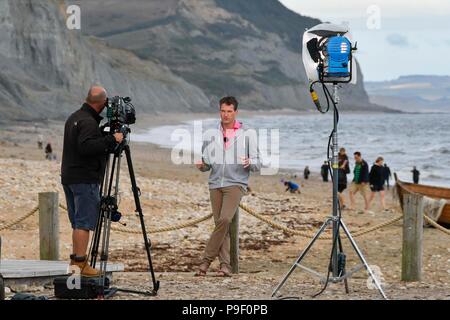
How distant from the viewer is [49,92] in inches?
3147

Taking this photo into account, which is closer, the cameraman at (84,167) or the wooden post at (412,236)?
the cameraman at (84,167)

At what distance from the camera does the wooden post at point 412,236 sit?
31.8 ft

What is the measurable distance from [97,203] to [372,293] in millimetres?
2797

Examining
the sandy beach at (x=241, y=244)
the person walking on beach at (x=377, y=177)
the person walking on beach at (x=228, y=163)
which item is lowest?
the sandy beach at (x=241, y=244)

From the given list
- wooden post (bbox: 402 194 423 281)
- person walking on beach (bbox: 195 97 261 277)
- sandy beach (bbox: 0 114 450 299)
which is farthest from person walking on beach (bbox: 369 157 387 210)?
person walking on beach (bbox: 195 97 261 277)

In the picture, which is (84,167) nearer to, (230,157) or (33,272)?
(33,272)

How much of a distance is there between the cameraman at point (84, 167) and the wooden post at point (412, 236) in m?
3.37

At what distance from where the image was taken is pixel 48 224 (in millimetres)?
10250

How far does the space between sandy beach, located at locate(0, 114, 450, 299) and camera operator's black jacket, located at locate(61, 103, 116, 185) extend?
1157 millimetres

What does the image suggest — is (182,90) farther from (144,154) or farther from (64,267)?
(64,267)

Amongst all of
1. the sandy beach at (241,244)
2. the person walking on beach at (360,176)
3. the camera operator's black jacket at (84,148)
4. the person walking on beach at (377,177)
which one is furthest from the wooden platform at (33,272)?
the person walking on beach at (377,177)

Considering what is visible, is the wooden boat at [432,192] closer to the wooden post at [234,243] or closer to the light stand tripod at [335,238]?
the wooden post at [234,243]

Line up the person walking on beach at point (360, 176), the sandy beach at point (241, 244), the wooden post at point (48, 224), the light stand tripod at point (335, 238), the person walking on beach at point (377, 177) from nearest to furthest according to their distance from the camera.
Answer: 1. the light stand tripod at point (335, 238)
2. the sandy beach at point (241, 244)
3. the wooden post at point (48, 224)
4. the person walking on beach at point (360, 176)
5. the person walking on beach at point (377, 177)
